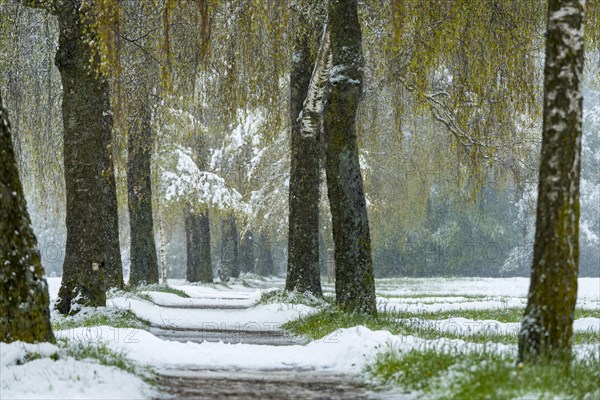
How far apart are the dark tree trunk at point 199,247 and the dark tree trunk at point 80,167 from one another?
745 inches

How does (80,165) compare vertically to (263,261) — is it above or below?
above

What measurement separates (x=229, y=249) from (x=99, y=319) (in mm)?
28017

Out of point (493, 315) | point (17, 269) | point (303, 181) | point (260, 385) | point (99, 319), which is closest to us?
point (260, 385)

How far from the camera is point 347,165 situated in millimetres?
12922

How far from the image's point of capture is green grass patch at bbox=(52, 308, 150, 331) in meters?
12.0

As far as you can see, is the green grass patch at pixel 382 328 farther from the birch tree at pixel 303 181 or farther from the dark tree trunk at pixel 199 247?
the dark tree trunk at pixel 199 247

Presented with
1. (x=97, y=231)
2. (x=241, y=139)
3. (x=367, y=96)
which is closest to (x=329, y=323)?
(x=97, y=231)

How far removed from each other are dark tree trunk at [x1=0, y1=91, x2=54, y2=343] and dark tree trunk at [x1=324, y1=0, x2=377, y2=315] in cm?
611

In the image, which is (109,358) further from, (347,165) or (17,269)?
(347,165)

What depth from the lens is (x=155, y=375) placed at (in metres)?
7.48

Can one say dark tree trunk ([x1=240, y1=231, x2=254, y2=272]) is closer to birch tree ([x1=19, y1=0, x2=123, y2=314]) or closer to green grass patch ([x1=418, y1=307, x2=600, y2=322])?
green grass patch ([x1=418, y1=307, x2=600, y2=322])

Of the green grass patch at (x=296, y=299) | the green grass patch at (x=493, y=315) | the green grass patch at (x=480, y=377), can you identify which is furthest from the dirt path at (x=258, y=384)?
the green grass patch at (x=296, y=299)

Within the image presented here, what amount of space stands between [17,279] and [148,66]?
1043cm

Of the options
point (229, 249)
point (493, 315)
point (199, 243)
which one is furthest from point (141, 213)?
point (229, 249)
